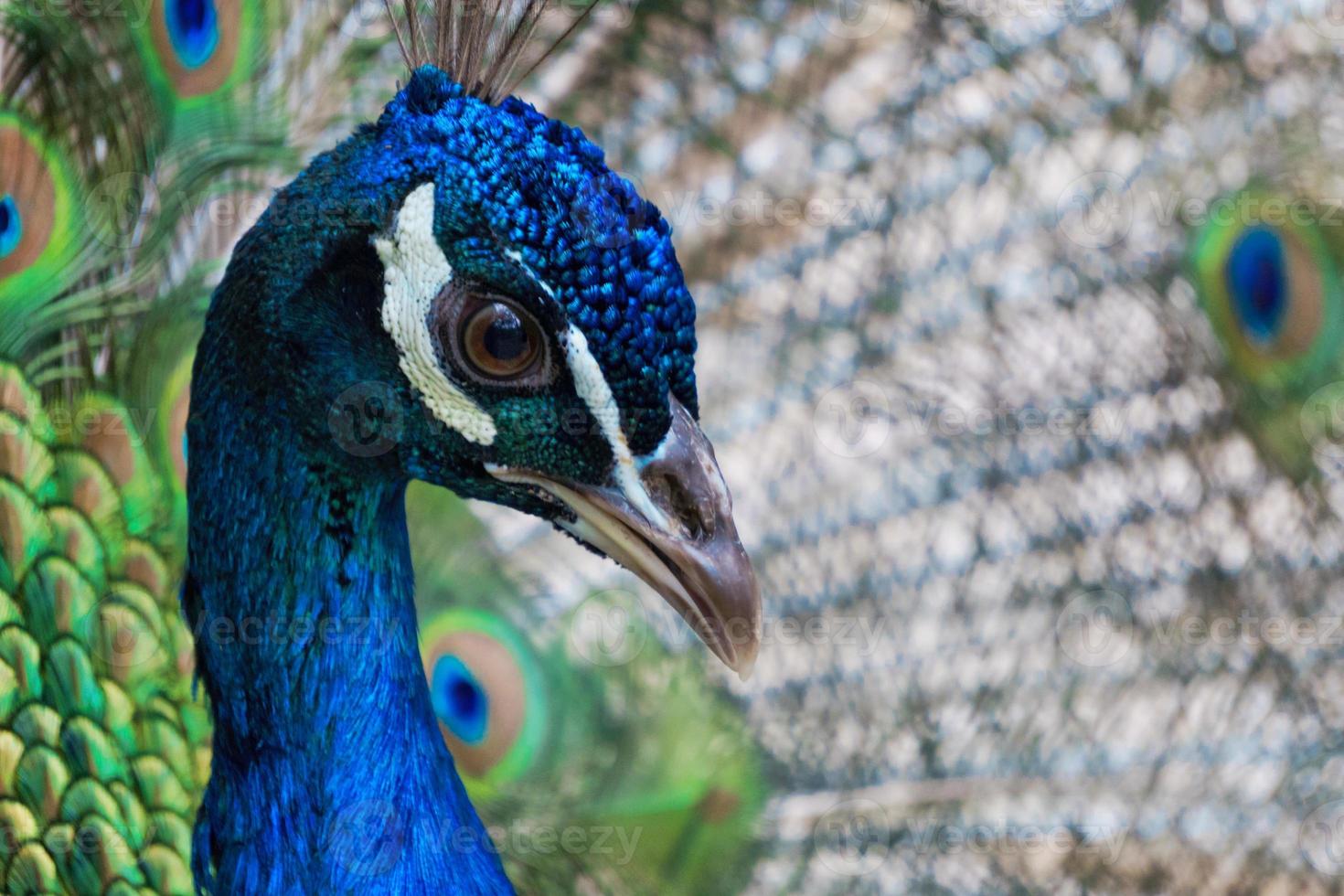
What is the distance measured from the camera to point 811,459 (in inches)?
76.6

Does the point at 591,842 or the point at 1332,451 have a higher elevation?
the point at 1332,451

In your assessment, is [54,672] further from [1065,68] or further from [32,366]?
[1065,68]

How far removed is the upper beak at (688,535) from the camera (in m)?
0.85

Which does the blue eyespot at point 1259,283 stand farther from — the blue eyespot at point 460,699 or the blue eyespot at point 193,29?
the blue eyespot at point 193,29

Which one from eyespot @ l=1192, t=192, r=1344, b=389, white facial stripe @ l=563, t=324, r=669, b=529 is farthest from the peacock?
eyespot @ l=1192, t=192, r=1344, b=389

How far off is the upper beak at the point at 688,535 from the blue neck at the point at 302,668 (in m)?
0.21

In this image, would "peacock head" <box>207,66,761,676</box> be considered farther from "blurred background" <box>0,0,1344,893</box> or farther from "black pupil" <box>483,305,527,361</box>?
"blurred background" <box>0,0,1344,893</box>

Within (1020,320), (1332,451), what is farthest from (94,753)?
(1332,451)

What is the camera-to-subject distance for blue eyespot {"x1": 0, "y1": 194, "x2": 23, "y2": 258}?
134 centimetres

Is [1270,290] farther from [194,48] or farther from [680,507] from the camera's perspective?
[194,48]

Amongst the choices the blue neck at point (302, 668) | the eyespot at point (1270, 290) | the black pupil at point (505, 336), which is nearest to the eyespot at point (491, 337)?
the black pupil at point (505, 336)

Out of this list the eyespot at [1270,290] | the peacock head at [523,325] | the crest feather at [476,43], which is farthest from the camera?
the eyespot at [1270,290]

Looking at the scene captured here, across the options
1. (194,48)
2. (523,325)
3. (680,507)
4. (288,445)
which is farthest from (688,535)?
(194,48)

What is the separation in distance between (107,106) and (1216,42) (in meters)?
1.34
